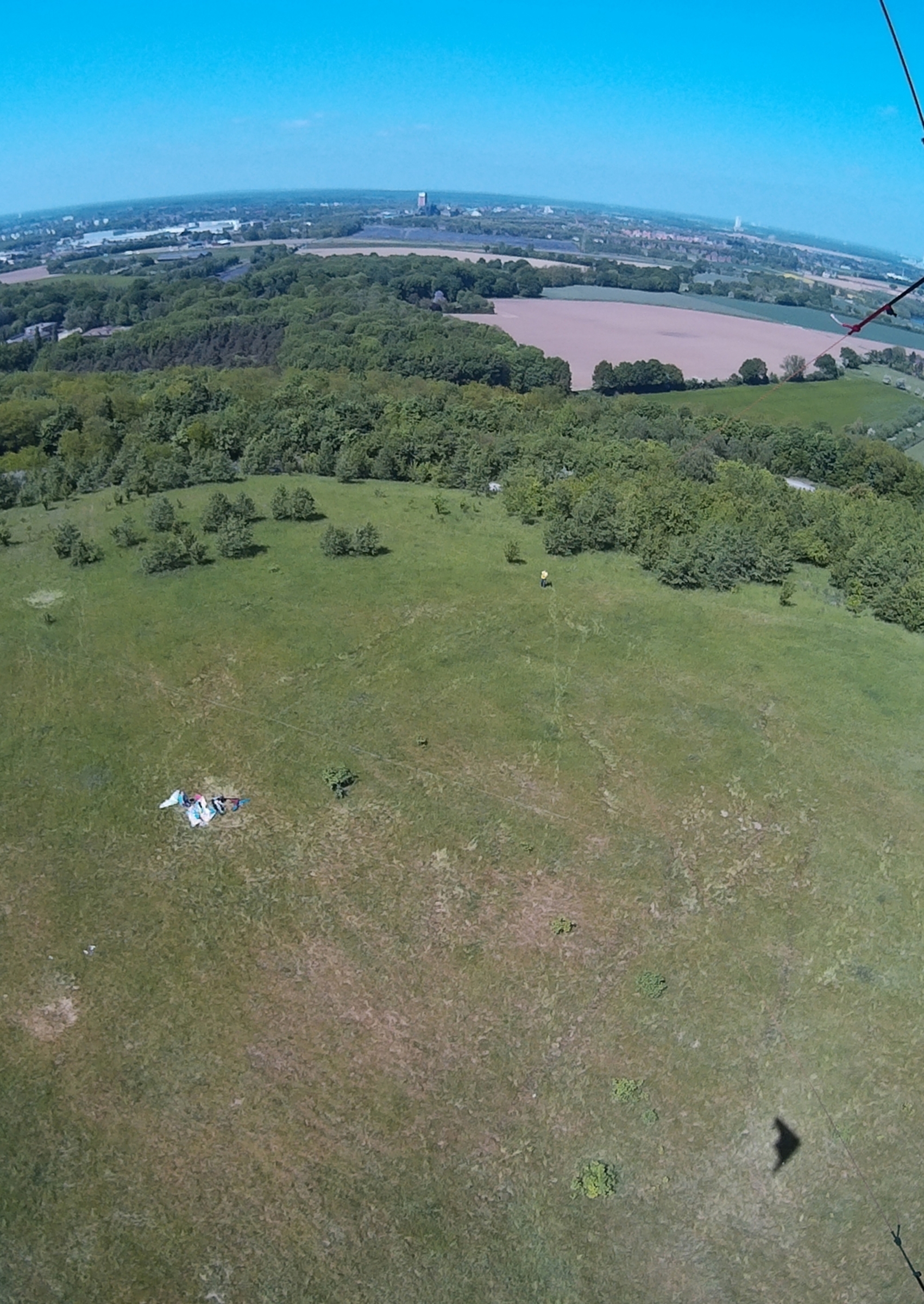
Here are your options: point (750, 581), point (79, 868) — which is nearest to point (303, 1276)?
point (79, 868)

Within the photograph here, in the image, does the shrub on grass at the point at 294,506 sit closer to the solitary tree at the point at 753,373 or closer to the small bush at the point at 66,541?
the small bush at the point at 66,541

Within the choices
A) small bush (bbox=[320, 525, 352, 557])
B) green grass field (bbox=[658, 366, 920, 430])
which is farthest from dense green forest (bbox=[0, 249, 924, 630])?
small bush (bbox=[320, 525, 352, 557])

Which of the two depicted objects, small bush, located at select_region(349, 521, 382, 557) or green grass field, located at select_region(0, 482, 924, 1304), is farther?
small bush, located at select_region(349, 521, 382, 557)

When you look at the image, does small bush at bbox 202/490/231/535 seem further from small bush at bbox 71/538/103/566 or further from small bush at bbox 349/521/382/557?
small bush at bbox 349/521/382/557

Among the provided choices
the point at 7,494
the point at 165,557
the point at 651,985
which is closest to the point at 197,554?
the point at 165,557

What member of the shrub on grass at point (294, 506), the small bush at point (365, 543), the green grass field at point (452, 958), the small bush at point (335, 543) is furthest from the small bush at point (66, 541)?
the small bush at point (365, 543)

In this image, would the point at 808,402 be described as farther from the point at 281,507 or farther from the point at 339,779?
the point at 339,779

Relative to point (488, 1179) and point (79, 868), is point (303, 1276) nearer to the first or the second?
point (488, 1179)
